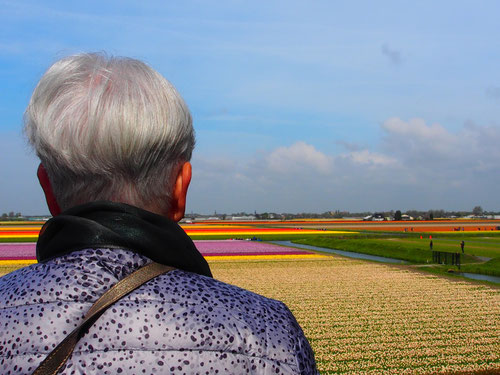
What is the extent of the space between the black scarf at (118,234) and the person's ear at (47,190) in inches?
8.9

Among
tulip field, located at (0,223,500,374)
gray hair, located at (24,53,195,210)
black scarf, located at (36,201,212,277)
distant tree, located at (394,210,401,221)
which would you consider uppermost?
gray hair, located at (24,53,195,210)

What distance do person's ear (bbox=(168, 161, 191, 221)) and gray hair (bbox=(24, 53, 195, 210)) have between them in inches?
1.0

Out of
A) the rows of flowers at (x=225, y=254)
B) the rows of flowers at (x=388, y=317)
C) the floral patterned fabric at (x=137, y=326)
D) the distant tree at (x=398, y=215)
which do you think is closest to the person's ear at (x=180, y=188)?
the floral patterned fabric at (x=137, y=326)

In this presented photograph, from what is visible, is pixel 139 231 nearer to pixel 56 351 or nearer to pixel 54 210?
pixel 56 351

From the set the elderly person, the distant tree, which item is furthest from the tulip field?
the distant tree

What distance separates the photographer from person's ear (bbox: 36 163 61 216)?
1.90m

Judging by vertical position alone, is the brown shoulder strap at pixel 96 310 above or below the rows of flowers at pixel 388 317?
above

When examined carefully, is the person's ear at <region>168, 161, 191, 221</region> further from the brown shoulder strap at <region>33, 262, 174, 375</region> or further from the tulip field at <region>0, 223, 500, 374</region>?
the tulip field at <region>0, 223, 500, 374</region>

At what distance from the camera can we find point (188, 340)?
143 cm

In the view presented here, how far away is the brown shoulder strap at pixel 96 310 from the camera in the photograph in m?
1.35

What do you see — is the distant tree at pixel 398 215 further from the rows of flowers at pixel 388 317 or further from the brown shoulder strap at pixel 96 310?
the brown shoulder strap at pixel 96 310

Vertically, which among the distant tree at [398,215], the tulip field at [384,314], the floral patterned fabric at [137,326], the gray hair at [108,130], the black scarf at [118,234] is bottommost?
the tulip field at [384,314]

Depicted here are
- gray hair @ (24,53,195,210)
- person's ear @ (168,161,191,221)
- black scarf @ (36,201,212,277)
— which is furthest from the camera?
person's ear @ (168,161,191,221)

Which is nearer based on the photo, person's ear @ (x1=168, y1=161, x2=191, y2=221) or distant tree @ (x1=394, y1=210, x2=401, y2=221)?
person's ear @ (x1=168, y1=161, x2=191, y2=221)
